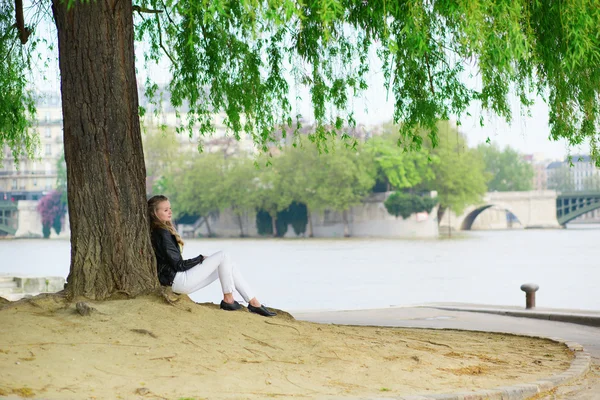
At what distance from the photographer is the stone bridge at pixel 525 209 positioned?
91.9 metres

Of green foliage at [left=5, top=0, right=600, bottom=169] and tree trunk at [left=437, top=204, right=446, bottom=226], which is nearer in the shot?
green foliage at [left=5, top=0, right=600, bottom=169]

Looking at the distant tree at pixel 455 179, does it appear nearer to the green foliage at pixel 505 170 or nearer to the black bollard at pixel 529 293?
the green foliage at pixel 505 170

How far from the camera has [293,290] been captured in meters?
36.1

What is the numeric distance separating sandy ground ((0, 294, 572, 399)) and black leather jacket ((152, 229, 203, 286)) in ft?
1.37

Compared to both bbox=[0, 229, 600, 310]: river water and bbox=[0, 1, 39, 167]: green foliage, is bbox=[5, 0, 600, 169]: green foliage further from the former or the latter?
bbox=[0, 229, 600, 310]: river water

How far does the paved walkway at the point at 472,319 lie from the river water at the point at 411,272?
3585 mm

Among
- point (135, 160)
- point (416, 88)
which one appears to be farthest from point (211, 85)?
point (135, 160)

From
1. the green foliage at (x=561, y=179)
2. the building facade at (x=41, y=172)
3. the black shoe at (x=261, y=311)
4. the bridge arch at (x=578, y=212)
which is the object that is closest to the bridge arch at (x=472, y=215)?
the bridge arch at (x=578, y=212)

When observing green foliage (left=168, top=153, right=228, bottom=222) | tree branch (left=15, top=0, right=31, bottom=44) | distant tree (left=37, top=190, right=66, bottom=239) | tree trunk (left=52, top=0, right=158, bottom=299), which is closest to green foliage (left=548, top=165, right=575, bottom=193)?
green foliage (left=168, top=153, right=228, bottom=222)

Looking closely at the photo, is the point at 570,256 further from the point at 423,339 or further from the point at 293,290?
the point at 423,339

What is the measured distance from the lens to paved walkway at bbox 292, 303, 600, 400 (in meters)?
11.4

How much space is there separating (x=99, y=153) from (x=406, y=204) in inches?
2995

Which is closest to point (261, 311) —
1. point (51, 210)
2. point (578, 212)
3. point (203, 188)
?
point (203, 188)

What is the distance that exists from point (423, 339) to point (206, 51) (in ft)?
13.5
